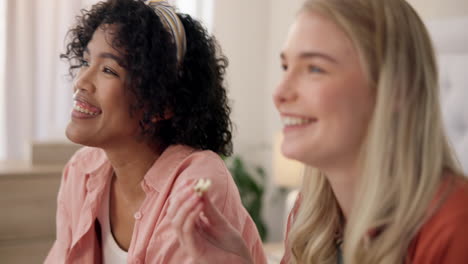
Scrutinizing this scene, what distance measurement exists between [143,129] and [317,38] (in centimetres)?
67

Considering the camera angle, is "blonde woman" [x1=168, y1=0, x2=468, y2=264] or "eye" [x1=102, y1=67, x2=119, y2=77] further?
"eye" [x1=102, y1=67, x2=119, y2=77]

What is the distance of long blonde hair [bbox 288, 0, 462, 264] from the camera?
0.92 metres

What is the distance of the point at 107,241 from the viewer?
60.4 inches

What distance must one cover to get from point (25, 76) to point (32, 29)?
0.95ft

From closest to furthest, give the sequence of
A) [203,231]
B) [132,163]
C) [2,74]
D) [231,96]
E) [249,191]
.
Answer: [203,231] → [132,163] → [2,74] → [249,191] → [231,96]

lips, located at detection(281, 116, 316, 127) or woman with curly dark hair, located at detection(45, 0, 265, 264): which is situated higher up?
lips, located at detection(281, 116, 316, 127)

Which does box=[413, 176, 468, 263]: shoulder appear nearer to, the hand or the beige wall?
the hand

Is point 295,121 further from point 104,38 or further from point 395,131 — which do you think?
point 104,38

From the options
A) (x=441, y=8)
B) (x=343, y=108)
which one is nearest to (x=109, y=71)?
(x=343, y=108)

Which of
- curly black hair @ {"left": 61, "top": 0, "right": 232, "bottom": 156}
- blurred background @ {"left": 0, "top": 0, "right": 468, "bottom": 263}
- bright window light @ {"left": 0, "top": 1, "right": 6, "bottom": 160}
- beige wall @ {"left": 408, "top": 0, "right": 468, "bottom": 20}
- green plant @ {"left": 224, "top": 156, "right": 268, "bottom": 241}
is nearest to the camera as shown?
curly black hair @ {"left": 61, "top": 0, "right": 232, "bottom": 156}

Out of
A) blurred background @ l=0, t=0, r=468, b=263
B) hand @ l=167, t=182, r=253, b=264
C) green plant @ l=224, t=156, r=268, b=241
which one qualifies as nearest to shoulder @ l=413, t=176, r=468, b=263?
hand @ l=167, t=182, r=253, b=264

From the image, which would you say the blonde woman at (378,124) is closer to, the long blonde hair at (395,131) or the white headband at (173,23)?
the long blonde hair at (395,131)

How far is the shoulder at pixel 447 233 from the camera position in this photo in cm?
87

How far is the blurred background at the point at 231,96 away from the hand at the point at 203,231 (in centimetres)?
96
